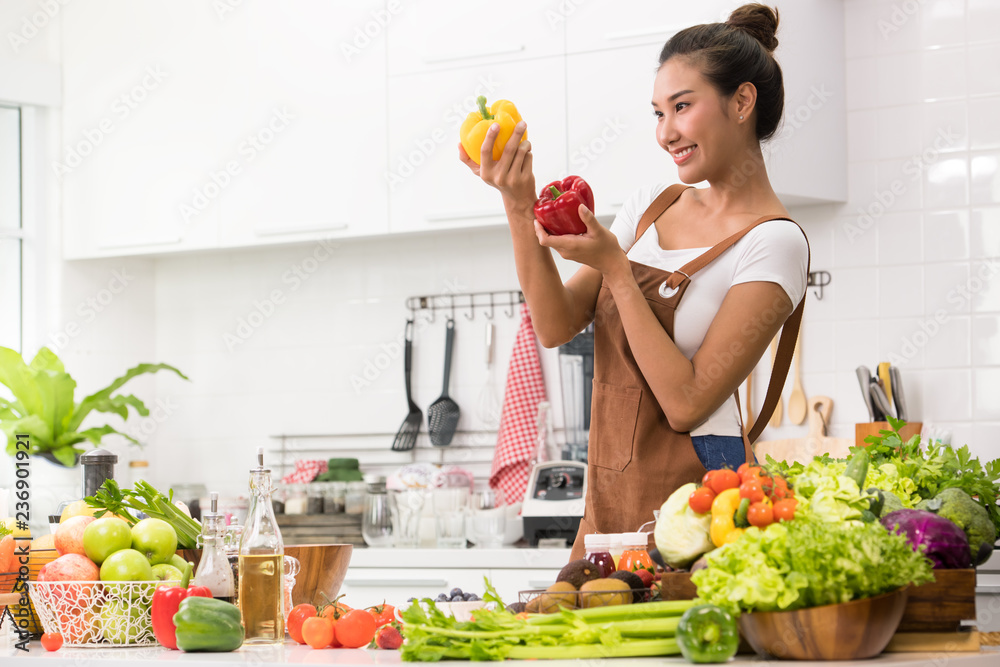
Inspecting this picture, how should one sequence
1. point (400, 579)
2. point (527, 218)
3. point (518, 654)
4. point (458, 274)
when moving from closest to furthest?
point (518, 654) → point (527, 218) → point (400, 579) → point (458, 274)

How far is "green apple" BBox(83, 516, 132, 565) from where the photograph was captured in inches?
57.3

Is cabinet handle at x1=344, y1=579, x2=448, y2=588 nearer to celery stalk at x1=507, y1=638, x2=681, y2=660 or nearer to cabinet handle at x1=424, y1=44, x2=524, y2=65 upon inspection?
cabinet handle at x1=424, y1=44, x2=524, y2=65

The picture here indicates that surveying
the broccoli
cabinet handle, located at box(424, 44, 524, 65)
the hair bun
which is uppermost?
cabinet handle, located at box(424, 44, 524, 65)

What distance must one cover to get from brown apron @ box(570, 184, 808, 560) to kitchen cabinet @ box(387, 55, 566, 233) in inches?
58.2

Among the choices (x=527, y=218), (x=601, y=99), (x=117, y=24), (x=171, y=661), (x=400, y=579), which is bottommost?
(x=400, y=579)

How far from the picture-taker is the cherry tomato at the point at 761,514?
116 cm

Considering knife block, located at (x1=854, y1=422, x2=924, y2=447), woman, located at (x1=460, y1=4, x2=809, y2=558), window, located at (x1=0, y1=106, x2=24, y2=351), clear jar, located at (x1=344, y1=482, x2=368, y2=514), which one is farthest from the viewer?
window, located at (x1=0, y1=106, x2=24, y2=351)

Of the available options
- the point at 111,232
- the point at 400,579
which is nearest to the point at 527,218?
the point at 400,579

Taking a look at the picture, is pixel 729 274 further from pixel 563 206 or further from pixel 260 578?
pixel 260 578

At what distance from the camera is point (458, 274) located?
149 inches

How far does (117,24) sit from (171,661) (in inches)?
127

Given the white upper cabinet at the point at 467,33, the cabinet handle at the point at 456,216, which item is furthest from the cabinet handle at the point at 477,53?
the cabinet handle at the point at 456,216

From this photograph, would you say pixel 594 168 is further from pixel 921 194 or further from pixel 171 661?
pixel 171 661

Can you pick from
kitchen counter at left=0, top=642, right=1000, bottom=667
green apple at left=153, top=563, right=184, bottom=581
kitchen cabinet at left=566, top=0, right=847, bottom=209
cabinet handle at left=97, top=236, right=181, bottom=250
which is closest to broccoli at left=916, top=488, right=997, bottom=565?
kitchen counter at left=0, top=642, right=1000, bottom=667
